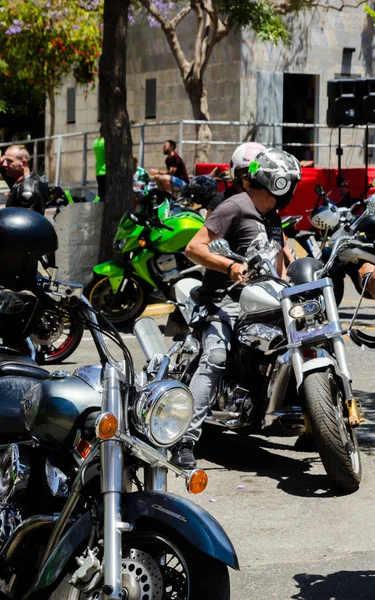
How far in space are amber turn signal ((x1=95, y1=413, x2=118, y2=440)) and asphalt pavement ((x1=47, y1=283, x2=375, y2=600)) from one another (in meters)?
1.48

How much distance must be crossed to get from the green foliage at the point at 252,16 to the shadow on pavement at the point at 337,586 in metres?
16.0

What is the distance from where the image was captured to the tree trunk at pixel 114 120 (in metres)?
13.1

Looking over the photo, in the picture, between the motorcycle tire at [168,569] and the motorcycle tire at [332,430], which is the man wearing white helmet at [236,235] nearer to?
the motorcycle tire at [332,430]

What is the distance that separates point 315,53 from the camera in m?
26.6

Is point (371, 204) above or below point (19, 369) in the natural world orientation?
above

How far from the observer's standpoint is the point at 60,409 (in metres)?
3.56

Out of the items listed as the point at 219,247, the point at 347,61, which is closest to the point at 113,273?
the point at 219,247

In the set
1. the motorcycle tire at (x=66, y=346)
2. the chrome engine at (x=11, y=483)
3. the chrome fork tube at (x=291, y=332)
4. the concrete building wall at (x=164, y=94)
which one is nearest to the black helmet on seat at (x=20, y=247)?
the chrome engine at (x=11, y=483)

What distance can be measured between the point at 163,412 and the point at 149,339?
51cm

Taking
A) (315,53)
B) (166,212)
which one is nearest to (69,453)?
(166,212)

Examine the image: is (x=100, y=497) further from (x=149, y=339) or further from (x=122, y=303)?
(x=122, y=303)

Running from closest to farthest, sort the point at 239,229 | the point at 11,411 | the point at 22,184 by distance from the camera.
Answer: the point at 11,411 → the point at 239,229 → the point at 22,184

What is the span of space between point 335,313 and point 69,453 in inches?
102

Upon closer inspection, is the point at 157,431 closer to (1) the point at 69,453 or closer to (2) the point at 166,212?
(1) the point at 69,453
